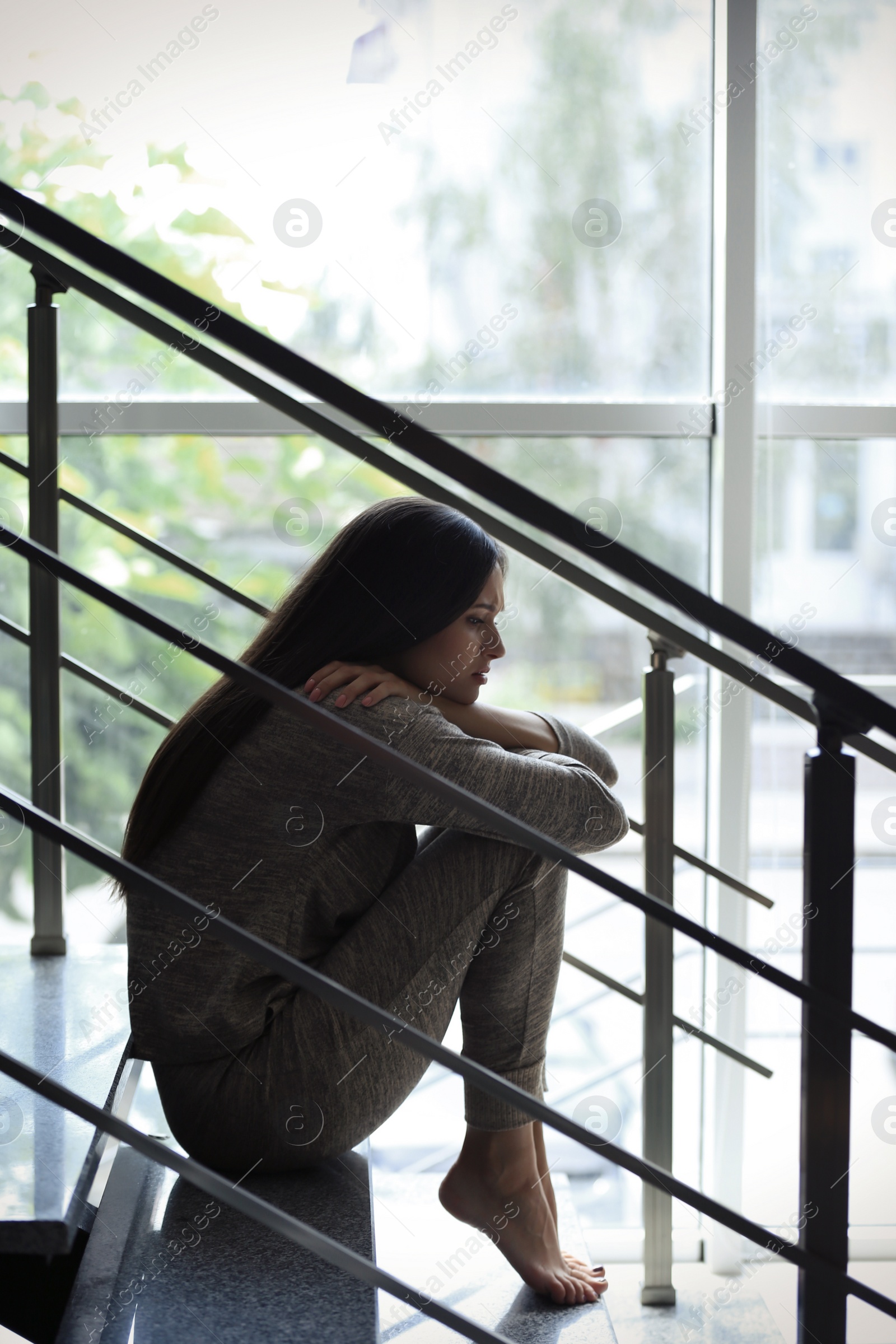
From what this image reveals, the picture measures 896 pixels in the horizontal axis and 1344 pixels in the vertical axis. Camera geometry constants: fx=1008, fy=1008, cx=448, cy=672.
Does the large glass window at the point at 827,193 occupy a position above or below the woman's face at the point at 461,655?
above

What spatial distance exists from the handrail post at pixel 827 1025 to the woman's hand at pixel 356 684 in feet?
1.36

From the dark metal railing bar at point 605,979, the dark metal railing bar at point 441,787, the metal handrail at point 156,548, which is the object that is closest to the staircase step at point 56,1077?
the dark metal railing bar at point 441,787

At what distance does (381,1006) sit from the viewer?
0.97 m

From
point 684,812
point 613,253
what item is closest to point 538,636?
point 684,812

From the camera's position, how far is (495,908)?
3.26ft

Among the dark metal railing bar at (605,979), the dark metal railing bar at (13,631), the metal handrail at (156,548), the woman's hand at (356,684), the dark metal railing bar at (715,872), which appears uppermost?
the metal handrail at (156,548)

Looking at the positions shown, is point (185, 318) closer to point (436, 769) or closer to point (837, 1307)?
point (436, 769)

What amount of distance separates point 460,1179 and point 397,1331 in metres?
0.23

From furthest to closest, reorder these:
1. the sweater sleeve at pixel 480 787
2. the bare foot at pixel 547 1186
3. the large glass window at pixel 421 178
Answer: the large glass window at pixel 421 178 < the bare foot at pixel 547 1186 < the sweater sleeve at pixel 480 787

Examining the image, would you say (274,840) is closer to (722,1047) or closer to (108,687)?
(108,687)

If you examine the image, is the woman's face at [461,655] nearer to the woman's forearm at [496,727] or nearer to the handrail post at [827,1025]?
the woman's forearm at [496,727]

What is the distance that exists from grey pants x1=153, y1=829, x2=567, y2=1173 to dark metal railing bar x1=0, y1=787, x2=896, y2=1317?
0.93 ft

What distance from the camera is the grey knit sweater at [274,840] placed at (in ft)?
3.09

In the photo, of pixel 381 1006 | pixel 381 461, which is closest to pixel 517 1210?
pixel 381 1006
